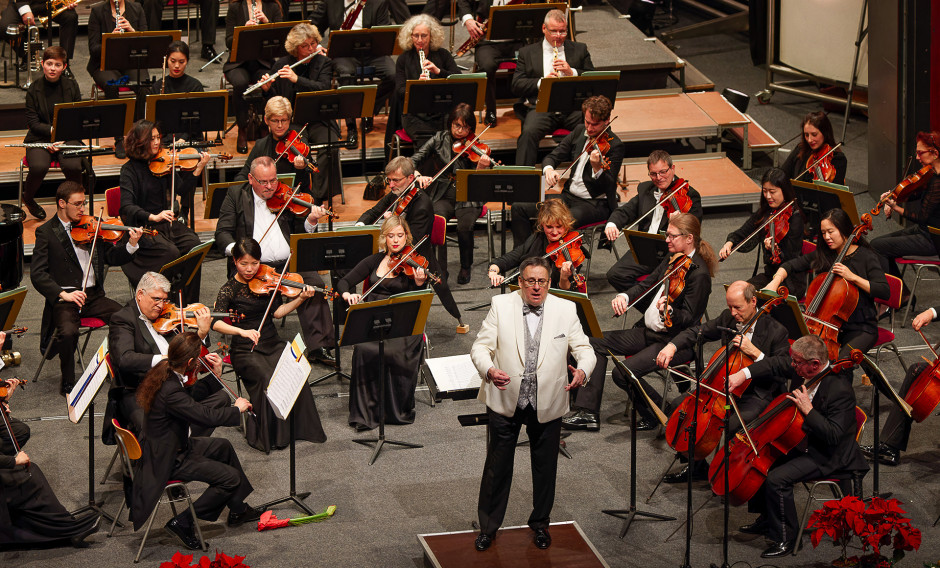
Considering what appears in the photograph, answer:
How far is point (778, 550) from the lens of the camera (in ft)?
19.9

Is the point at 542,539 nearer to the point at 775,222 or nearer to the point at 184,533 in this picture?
the point at 184,533

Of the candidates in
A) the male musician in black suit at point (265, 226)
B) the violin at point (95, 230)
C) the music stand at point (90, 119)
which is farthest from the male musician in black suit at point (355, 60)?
the violin at point (95, 230)

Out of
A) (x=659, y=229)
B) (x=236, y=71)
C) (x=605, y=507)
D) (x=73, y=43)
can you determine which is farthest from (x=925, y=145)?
(x=73, y=43)

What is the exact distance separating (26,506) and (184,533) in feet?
2.48

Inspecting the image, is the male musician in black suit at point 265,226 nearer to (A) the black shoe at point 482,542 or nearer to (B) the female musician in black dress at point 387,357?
(B) the female musician in black dress at point 387,357

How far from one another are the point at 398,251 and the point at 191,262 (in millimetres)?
1245

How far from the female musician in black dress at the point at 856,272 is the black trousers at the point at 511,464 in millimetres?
2167

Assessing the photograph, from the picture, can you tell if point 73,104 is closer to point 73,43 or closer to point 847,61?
point 73,43

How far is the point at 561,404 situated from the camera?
5770 mm

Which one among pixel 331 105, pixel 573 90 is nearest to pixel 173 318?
pixel 331 105

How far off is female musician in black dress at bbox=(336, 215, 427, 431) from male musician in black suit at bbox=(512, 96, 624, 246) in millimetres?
1537

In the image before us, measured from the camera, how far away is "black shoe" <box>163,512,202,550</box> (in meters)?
6.13

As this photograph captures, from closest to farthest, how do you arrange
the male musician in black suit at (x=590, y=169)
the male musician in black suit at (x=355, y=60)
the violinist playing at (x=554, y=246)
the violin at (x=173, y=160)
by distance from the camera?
the violinist playing at (x=554, y=246) → the violin at (x=173, y=160) → the male musician in black suit at (x=590, y=169) → the male musician in black suit at (x=355, y=60)

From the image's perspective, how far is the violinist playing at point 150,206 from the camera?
26.5 ft
